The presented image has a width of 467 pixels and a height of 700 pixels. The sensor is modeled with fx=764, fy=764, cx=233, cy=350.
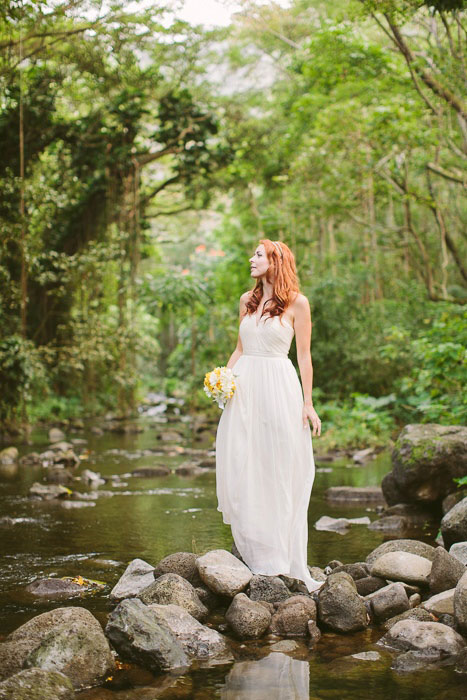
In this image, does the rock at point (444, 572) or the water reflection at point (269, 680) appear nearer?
the water reflection at point (269, 680)

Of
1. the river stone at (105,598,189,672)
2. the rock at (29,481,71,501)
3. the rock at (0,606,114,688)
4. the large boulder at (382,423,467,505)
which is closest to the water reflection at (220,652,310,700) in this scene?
the river stone at (105,598,189,672)

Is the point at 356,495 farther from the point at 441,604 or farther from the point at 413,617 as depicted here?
the point at 413,617

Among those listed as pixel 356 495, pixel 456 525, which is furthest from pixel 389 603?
pixel 356 495

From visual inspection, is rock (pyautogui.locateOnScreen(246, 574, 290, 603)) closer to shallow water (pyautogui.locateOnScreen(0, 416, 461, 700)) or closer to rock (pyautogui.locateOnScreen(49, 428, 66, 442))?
shallow water (pyautogui.locateOnScreen(0, 416, 461, 700))

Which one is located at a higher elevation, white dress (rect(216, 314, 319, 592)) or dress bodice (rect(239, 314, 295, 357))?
dress bodice (rect(239, 314, 295, 357))

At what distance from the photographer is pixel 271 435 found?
5.25 metres

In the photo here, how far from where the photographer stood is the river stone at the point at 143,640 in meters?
3.90

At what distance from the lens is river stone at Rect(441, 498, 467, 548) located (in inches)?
230

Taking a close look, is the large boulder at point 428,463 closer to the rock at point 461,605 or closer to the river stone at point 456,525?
the river stone at point 456,525

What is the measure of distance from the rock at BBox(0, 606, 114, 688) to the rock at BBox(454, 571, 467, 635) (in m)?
1.90

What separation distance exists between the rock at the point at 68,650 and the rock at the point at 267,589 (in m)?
1.24

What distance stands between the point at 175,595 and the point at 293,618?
2.38 ft

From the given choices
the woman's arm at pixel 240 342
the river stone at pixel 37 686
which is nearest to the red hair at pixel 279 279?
the woman's arm at pixel 240 342

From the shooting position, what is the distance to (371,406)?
1523cm
